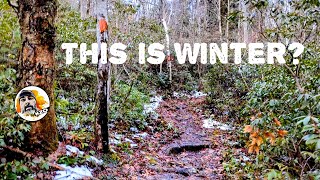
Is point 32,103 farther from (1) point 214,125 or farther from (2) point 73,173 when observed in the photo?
(1) point 214,125

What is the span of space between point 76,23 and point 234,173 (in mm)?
7019

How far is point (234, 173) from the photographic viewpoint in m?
5.79

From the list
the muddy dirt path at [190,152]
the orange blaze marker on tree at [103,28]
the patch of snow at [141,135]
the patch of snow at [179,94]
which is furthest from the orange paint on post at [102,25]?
the patch of snow at [179,94]

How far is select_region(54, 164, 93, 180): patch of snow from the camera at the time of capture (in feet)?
13.3

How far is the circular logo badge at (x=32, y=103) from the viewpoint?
3.71 m

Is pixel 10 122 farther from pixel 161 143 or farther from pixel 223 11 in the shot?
pixel 223 11

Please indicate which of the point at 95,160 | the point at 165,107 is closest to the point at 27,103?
the point at 95,160

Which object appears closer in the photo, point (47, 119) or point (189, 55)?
point (47, 119)

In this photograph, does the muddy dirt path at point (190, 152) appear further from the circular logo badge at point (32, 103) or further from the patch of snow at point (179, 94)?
the patch of snow at point (179, 94)

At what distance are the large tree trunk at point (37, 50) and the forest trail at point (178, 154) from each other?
4.71 ft

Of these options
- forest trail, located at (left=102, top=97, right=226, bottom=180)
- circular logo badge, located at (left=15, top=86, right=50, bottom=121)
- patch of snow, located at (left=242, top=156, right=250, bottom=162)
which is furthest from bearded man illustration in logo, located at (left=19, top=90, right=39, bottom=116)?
patch of snow, located at (left=242, top=156, right=250, bottom=162)

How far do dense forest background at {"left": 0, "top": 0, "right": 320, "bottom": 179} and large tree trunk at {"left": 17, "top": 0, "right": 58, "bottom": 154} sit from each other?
11cm

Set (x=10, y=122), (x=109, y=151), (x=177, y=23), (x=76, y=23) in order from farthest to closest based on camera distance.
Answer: (x=177, y=23) < (x=76, y=23) < (x=109, y=151) < (x=10, y=122)

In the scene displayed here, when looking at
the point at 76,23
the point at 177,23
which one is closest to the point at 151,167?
the point at 76,23
